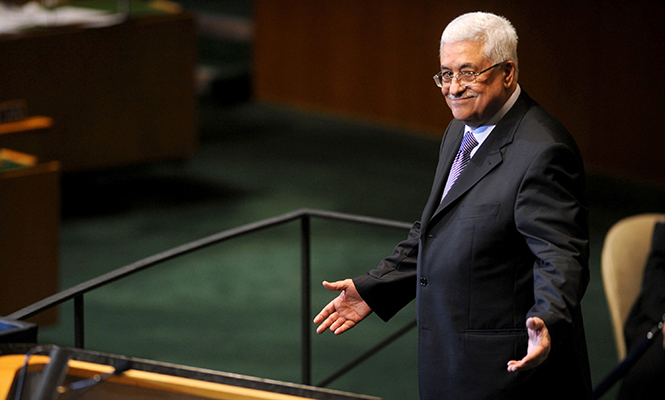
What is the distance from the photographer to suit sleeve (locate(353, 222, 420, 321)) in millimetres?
1971

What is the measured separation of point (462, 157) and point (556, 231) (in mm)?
319

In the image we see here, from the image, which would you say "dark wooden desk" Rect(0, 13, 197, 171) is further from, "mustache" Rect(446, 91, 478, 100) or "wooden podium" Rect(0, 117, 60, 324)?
"mustache" Rect(446, 91, 478, 100)

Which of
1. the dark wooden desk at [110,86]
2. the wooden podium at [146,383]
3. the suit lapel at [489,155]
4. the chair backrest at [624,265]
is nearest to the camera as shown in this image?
the wooden podium at [146,383]

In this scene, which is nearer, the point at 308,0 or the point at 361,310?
the point at 361,310

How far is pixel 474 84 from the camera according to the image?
171cm

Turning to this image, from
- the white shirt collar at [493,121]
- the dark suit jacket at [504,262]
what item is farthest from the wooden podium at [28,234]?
the white shirt collar at [493,121]

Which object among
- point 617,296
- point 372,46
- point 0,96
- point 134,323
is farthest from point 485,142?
point 372,46

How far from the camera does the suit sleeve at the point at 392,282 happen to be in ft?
6.47

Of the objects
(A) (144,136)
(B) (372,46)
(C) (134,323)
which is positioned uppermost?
(B) (372,46)

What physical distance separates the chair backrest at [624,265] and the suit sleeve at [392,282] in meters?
1.08

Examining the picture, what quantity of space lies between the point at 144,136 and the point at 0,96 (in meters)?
1.06

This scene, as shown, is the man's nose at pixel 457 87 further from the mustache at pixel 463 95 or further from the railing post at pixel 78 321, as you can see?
the railing post at pixel 78 321

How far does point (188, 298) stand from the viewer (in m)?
5.02

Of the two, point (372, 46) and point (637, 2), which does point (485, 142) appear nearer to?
point (637, 2)
